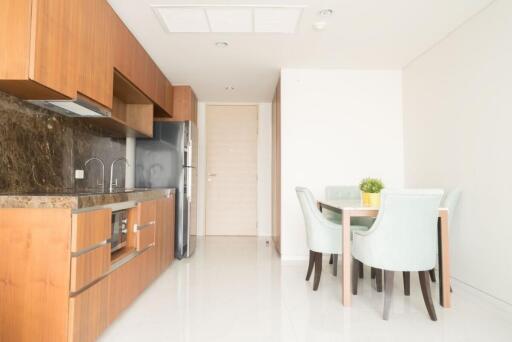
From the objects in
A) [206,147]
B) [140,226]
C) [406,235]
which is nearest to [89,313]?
[140,226]

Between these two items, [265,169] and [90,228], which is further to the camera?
[265,169]

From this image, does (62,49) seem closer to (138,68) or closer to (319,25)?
(138,68)

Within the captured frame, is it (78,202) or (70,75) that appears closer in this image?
(78,202)

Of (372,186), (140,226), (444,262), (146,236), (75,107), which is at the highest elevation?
(75,107)

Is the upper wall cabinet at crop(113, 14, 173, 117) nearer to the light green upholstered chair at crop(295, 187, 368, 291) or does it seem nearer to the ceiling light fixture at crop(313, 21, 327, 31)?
the ceiling light fixture at crop(313, 21, 327, 31)

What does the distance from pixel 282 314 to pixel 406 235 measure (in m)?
1.06

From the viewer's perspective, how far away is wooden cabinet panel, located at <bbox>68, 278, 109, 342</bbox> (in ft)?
4.92

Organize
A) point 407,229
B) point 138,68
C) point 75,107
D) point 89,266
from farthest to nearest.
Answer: point 138,68 < point 75,107 < point 407,229 < point 89,266

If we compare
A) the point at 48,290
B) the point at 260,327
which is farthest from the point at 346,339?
the point at 48,290

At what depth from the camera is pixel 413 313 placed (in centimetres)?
225

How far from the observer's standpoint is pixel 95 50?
2143 millimetres

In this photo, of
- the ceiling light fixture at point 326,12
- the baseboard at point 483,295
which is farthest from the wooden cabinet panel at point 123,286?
the baseboard at point 483,295

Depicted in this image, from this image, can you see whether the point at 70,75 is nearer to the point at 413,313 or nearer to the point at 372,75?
the point at 413,313

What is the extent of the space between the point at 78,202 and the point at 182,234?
239 centimetres
